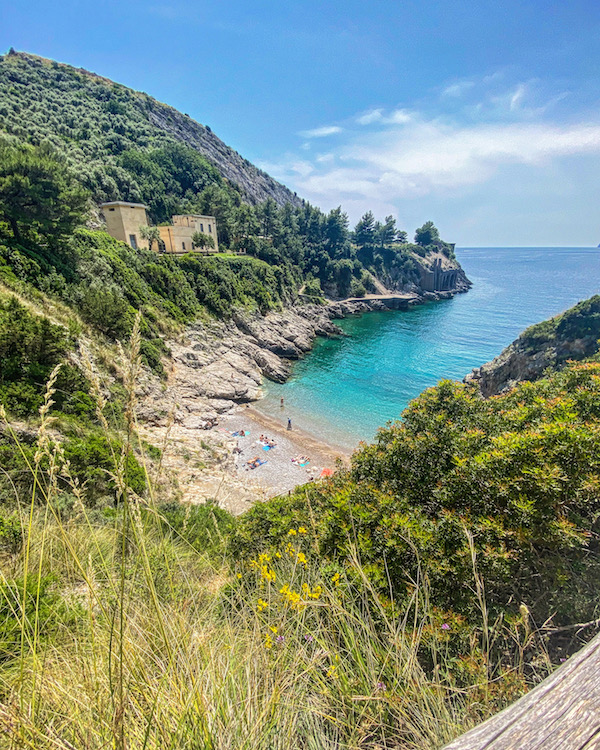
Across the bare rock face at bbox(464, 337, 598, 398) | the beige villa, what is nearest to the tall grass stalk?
the bare rock face at bbox(464, 337, 598, 398)

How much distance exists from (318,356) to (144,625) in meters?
33.5

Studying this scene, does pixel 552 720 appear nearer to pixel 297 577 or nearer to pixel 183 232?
pixel 297 577

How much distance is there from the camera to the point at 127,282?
23953 mm

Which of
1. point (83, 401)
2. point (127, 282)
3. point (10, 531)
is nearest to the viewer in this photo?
point (10, 531)

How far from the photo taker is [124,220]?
108 feet

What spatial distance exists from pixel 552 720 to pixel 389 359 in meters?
35.3

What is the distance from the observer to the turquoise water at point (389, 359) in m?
22.7

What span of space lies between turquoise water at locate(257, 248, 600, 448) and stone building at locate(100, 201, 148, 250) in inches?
856

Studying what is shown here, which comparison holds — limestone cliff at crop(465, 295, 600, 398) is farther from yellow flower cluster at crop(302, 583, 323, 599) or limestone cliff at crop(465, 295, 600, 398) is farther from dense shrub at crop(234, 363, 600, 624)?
yellow flower cluster at crop(302, 583, 323, 599)

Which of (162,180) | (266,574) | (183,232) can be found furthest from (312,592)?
(162,180)

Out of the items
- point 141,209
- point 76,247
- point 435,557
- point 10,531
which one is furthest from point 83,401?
point 141,209

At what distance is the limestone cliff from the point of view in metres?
19.3

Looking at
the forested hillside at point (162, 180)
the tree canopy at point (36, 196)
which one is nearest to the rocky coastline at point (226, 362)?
the tree canopy at point (36, 196)

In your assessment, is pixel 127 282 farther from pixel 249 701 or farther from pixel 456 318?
pixel 456 318
